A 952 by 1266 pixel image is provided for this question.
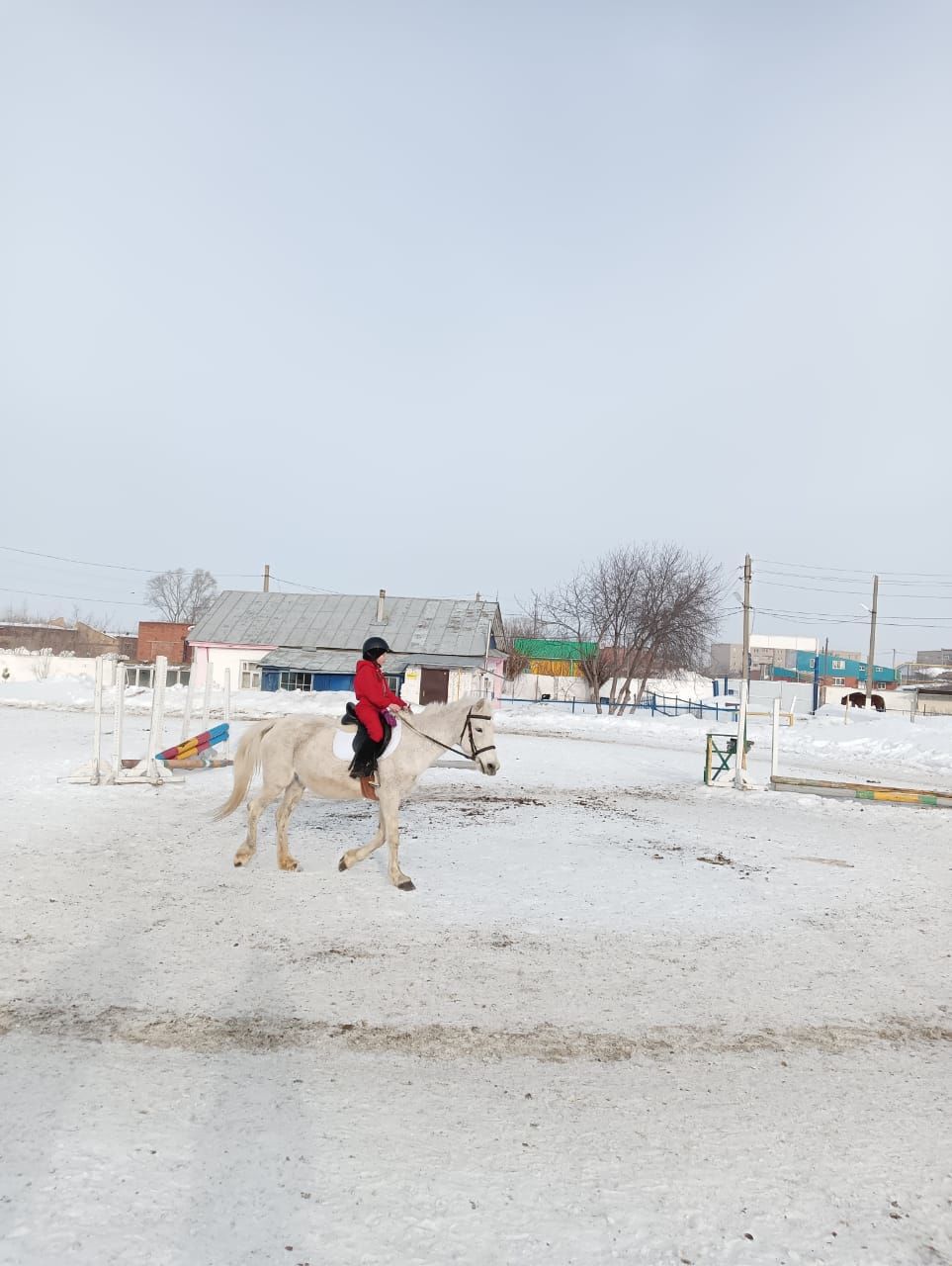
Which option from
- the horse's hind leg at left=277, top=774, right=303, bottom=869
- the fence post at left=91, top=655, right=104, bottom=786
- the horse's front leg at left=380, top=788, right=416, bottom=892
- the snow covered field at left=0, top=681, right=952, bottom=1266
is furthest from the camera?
the fence post at left=91, top=655, right=104, bottom=786

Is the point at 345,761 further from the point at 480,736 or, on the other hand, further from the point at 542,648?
the point at 542,648

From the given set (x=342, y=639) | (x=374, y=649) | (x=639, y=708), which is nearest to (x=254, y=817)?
(x=374, y=649)

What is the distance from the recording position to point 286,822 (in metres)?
7.93

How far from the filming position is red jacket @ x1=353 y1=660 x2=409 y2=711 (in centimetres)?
752

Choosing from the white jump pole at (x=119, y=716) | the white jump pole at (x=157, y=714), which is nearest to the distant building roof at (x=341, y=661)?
the white jump pole at (x=157, y=714)

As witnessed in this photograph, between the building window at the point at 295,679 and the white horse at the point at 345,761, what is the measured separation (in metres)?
35.2

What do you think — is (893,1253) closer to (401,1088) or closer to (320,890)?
(401,1088)

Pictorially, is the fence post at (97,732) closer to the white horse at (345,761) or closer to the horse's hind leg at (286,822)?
the white horse at (345,761)

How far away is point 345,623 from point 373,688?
40061mm

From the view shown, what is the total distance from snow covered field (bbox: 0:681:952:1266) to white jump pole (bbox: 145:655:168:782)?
10.6 feet

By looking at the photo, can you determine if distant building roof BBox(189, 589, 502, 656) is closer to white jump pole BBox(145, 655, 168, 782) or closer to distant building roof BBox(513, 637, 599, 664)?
distant building roof BBox(513, 637, 599, 664)

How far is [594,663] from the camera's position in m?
45.0

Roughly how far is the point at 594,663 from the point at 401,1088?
4193cm

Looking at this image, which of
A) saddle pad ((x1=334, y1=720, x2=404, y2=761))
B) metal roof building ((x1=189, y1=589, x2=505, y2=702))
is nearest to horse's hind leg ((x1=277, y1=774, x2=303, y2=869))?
saddle pad ((x1=334, y1=720, x2=404, y2=761))
